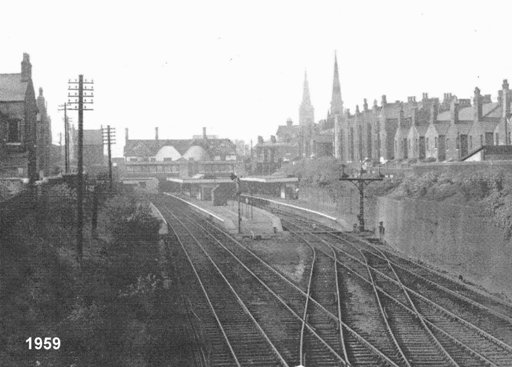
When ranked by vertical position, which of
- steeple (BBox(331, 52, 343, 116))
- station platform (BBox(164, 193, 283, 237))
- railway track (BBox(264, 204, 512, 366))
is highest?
steeple (BBox(331, 52, 343, 116))

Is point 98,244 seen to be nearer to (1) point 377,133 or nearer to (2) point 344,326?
(2) point 344,326

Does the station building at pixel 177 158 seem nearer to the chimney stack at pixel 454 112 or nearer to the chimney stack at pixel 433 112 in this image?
the chimney stack at pixel 433 112

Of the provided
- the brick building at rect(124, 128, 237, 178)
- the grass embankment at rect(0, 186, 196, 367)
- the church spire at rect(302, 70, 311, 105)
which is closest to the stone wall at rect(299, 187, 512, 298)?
the grass embankment at rect(0, 186, 196, 367)

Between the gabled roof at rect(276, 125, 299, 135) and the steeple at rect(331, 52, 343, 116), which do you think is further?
the gabled roof at rect(276, 125, 299, 135)

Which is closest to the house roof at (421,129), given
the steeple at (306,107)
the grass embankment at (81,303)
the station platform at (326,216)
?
the station platform at (326,216)

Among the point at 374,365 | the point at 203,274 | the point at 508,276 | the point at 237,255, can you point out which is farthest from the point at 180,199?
the point at 374,365

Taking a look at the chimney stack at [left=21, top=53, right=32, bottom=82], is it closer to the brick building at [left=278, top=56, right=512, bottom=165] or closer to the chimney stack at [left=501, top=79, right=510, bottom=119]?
the brick building at [left=278, top=56, right=512, bottom=165]

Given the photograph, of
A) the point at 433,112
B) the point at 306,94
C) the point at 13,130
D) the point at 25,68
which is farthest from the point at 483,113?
the point at 306,94
